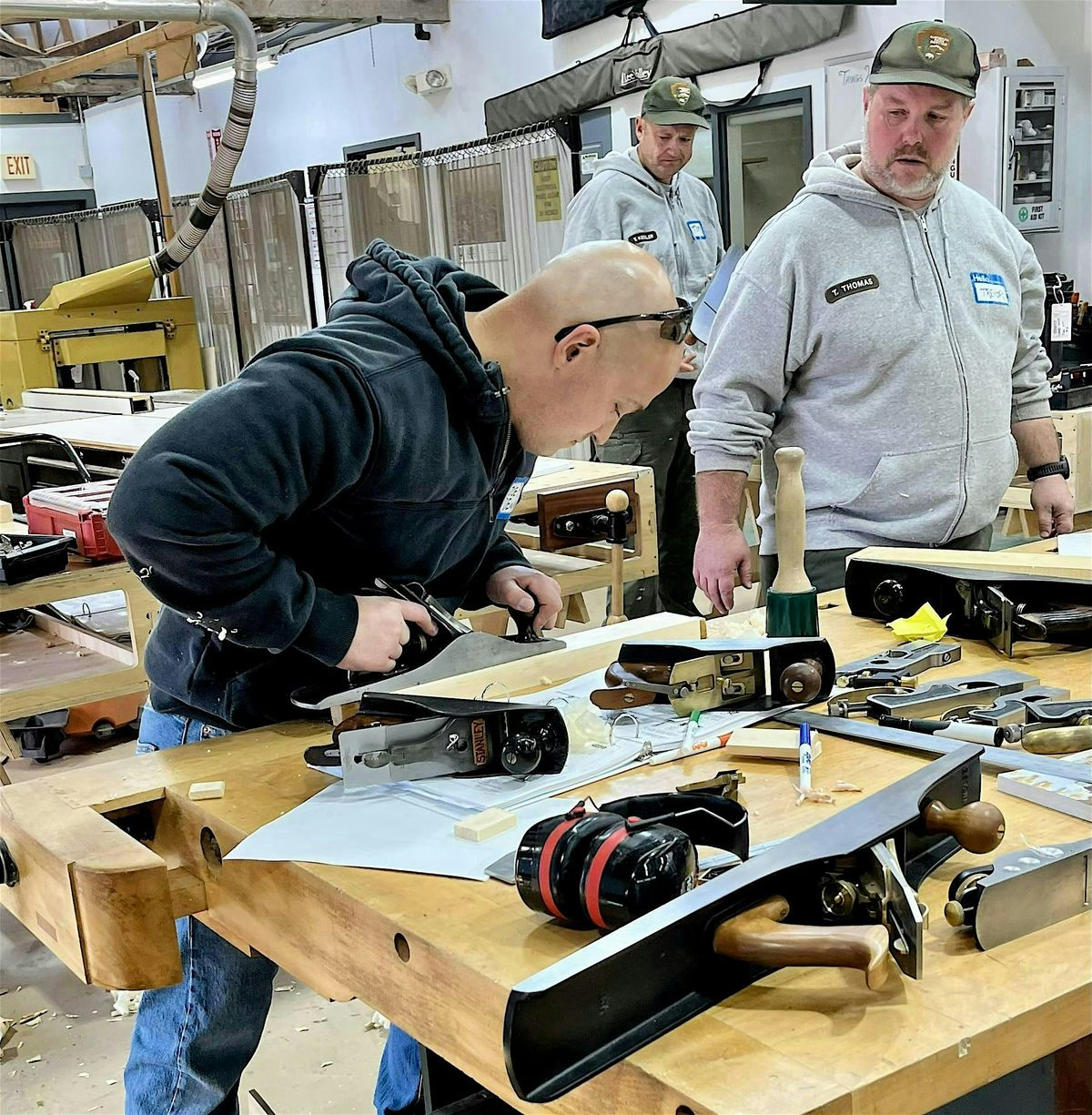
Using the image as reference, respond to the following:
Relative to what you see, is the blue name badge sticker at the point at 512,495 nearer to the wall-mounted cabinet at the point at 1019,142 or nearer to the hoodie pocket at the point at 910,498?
the hoodie pocket at the point at 910,498

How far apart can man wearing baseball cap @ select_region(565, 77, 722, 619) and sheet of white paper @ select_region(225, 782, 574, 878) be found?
303 cm

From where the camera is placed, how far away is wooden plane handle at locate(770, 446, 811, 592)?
5.15ft

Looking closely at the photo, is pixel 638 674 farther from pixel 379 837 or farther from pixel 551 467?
pixel 551 467

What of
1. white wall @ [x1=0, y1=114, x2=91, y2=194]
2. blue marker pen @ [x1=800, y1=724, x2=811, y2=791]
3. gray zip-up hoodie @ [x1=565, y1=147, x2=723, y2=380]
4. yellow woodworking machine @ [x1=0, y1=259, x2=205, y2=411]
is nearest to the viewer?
blue marker pen @ [x1=800, y1=724, x2=811, y2=791]

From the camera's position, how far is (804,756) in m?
1.25

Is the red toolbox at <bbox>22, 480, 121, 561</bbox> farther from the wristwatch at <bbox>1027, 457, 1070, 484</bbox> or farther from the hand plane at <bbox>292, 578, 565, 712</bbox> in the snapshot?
the wristwatch at <bbox>1027, 457, 1070, 484</bbox>

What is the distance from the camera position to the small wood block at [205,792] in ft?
4.25

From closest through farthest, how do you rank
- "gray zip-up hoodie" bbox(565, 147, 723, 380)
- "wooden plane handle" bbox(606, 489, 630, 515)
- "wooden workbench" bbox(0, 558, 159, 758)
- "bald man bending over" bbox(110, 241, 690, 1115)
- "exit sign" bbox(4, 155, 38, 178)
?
"bald man bending over" bbox(110, 241, 690, 1115)
"wooden plane handle" bbox(606, 489, 630, 515)
"wooden workbench" bbox(0, 558, 159, 758)
"gray zip-up hoodie" bbox(565, 147, 723, 380)
"exit sign" bbox(4, 155, 38, 178)

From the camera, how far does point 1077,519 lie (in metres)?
4.69

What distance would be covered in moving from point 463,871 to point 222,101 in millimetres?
9991

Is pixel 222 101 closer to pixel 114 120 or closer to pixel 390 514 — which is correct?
pixel 114 120

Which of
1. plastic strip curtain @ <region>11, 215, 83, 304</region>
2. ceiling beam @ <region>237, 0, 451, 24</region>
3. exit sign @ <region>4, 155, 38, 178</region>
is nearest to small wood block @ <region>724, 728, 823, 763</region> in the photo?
ceiling beam @ <region>237, 0, 451, 24</region>

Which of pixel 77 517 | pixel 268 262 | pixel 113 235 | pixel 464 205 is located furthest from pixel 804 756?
pixel 113 235

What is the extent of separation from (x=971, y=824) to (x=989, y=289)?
162 cm
